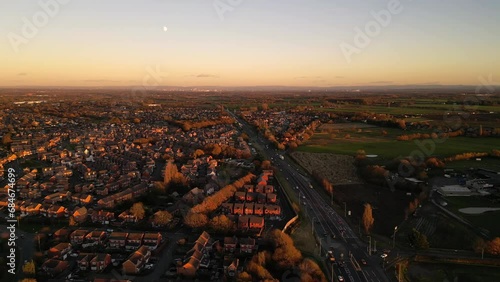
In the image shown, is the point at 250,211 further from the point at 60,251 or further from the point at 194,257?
the point at 60,251

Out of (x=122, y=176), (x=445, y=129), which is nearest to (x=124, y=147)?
(x=122, y=176)

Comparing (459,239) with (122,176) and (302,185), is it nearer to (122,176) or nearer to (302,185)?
(302,185)

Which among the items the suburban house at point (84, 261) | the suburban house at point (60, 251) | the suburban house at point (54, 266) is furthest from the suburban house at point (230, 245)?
the suburban house at point (60, 251)

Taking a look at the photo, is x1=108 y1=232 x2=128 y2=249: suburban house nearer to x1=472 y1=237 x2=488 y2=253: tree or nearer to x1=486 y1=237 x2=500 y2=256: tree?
x1=472 y1=237 x2=488 y2=253: tree

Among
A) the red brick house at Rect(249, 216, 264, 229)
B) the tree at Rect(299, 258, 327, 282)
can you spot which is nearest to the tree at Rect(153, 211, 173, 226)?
the red brick house at Rect(249, 216, 264, 229)

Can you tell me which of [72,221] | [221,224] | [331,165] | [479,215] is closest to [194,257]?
[221,224]

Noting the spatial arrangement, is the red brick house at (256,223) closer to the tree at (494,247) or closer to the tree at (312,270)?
the tree at (312,270)
